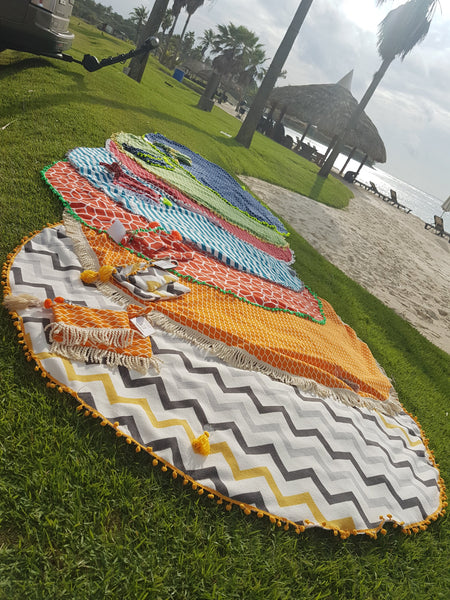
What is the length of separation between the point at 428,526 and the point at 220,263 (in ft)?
8.90

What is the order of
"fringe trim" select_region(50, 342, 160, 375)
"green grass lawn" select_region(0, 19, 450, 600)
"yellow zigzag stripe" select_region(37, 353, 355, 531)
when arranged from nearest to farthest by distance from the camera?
"green grass lawn" select_region(0, 19, 450, 600) → "yellow zigzag stripe" select_region(37, 353, 355, 531) → "fringe trim" select_region(50, 342, 160, 375)

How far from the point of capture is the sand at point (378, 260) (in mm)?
6262

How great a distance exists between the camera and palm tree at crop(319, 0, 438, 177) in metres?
16.7

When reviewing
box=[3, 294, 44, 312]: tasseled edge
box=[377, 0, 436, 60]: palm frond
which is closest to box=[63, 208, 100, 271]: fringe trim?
box=[3, 294, 44, 312]: tasseled edge

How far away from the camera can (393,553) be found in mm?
1964

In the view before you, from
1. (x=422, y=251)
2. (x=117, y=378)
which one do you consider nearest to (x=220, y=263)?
(x=117, y=378)

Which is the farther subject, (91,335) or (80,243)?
(80,243)

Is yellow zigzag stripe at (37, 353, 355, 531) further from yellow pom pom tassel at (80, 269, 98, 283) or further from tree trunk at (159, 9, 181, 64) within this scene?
tree trunk at (159, 9, 181, 64)

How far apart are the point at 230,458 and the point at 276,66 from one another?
41.4 ft

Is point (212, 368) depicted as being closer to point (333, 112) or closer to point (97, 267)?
point (97, 267)

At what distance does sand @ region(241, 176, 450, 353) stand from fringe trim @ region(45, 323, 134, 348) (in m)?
4.96

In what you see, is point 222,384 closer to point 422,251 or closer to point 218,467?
point 218,467

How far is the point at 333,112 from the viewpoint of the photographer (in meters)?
21.0

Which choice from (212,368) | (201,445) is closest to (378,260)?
(212,368)
